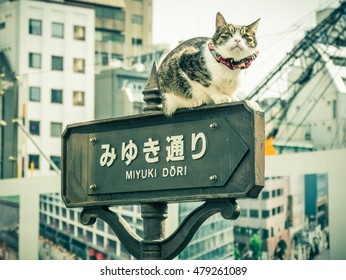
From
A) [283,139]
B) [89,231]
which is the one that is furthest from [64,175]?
[283,139]

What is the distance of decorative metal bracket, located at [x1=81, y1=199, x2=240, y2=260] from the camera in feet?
12.0

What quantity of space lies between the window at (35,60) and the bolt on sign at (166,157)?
127 ft

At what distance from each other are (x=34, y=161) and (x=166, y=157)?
127 ft

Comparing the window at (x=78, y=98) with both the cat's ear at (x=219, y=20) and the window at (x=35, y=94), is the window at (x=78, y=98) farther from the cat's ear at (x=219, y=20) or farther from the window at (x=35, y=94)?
the cat's ear at (x=219, y=20)

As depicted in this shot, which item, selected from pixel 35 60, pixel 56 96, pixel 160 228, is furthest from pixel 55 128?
pixel 160 228

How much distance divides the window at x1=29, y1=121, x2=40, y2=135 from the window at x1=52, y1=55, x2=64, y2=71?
3.11 meters

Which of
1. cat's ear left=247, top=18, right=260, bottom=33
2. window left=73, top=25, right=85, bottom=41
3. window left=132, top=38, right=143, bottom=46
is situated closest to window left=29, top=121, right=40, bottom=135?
window left=73, top=25, right=85, bottom=41

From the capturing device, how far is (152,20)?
168 feet

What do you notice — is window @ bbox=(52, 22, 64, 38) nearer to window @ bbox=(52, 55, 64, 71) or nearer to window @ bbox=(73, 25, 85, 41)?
window @ bbox=(73, 25, 85, 41)

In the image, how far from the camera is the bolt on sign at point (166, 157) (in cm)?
357

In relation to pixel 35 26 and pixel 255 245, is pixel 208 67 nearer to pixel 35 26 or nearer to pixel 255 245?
pixel 255 245

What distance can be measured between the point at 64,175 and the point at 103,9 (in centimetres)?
4500

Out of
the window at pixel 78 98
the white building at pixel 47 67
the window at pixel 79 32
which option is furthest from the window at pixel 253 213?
the window at pixel 79 32

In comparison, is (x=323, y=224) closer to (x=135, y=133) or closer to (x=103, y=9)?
(x=135, y=133)
